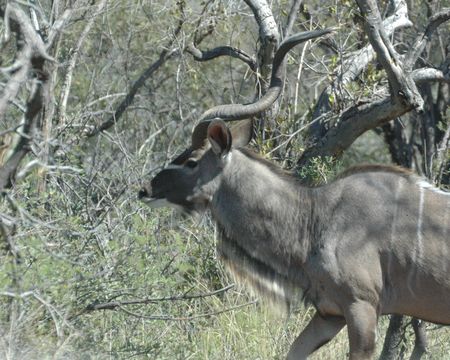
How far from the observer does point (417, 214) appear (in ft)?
14.6

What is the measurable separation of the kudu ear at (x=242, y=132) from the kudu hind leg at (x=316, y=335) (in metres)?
0.97

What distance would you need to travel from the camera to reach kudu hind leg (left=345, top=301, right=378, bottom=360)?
4.23 meters

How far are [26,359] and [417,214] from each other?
5.90 ft

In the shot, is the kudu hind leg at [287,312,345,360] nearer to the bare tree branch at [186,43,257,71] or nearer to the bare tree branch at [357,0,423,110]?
the bare tree branch at [357,0,423,110]

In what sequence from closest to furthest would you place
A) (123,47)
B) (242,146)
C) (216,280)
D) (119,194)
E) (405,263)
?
(405,263) → (242,146) → (119,194) → (216,280) → (123,47)

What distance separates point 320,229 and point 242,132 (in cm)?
69

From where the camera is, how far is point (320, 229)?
4.52m

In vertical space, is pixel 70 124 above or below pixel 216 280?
above

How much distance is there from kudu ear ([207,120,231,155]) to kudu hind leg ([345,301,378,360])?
3.19 ft

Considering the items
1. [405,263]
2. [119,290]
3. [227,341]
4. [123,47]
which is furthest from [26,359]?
[123,47]

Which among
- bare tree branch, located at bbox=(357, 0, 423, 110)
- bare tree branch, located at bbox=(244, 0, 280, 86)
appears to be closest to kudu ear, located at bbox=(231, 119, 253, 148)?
bare tree branch, located at bbox=(357, 0, 423, 110)

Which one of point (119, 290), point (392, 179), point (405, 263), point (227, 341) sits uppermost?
point (392, 179)

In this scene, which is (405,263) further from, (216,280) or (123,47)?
(123,47)

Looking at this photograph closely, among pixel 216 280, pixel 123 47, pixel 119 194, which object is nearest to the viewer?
pixel 119 194
